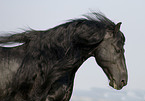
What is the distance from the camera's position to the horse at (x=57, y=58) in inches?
189

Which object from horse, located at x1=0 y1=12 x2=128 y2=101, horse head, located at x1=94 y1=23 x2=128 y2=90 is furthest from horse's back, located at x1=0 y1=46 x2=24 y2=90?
horse head, located at x1=94 y1=23 x2=128 y2=90

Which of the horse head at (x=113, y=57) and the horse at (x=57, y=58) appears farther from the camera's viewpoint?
the horse head at (x=113, y=57)

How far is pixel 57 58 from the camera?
16.3 feet

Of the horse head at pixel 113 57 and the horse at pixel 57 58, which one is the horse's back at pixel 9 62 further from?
the horse head at pixel 113 57

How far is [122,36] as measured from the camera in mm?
5391

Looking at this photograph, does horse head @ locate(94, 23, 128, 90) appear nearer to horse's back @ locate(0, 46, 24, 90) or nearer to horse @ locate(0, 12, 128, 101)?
horse @ locate(0, 12, 128, 101)

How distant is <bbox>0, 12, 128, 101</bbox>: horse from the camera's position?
15.8 feet

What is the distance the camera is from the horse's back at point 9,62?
16.0 feet

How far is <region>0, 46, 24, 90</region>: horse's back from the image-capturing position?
16.0ft

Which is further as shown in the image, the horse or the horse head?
the horse head

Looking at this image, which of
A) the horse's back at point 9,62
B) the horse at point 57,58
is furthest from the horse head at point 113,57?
the horse's back at point 9,62

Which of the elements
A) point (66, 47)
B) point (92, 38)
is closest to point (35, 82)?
point (66, 47)

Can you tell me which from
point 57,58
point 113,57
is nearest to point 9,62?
point 57,58

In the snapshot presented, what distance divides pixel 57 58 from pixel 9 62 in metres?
0.91
